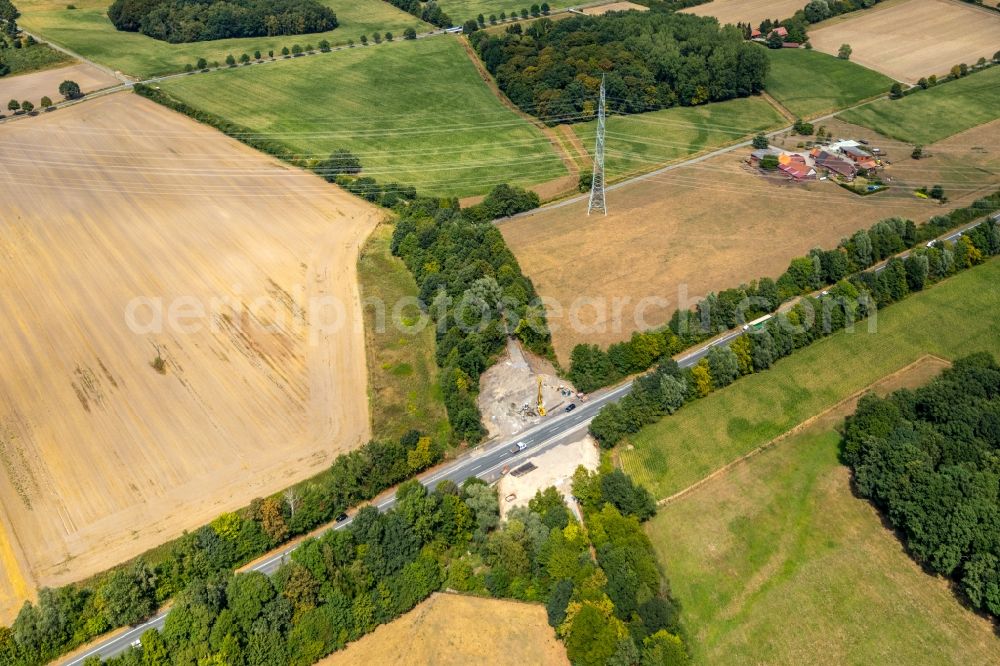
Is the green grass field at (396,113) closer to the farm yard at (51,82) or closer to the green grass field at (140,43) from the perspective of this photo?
the green grass field at (140,43)

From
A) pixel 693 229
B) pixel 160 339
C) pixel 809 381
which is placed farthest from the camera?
pixel 693 229

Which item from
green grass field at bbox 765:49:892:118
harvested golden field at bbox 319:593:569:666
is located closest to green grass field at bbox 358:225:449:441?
harvested golden field at bbox 319:593:569:666

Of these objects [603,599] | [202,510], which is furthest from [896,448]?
[202,510]

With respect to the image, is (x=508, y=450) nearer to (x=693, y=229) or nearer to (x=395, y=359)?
(x=395, y=359)

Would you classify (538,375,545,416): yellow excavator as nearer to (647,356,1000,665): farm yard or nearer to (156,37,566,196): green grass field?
(647,356,1000,665): farm yard

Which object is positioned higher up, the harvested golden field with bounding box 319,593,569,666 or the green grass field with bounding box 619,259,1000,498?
the green grass field with bounding box 619,259,1000,498

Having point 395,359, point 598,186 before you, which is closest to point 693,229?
point 598,186
